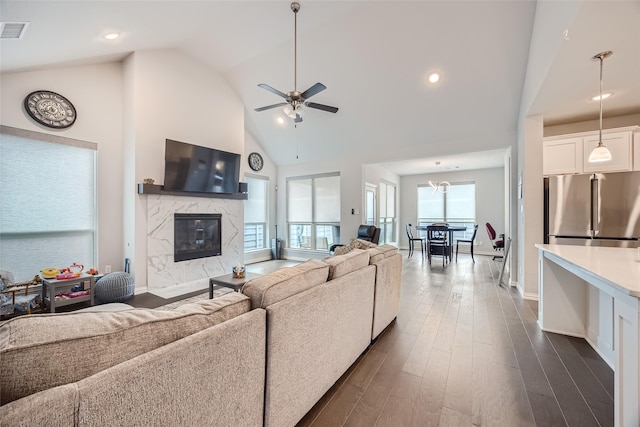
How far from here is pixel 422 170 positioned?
7.97m

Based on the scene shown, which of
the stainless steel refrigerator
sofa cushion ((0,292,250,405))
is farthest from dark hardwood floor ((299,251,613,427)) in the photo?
the stainless steel refrigerator

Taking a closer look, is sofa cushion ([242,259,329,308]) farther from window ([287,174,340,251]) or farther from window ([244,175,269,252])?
window ([244,175,269,252])

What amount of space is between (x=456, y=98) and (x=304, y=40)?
2.59 metres

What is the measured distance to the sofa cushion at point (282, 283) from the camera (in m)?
1.27

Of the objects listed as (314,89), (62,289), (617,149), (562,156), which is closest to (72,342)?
(314,89)

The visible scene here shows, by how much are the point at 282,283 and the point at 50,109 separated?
14.0ft

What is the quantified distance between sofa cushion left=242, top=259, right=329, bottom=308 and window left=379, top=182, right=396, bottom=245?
5.93 metres

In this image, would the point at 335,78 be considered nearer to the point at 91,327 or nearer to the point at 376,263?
the point at 376,263

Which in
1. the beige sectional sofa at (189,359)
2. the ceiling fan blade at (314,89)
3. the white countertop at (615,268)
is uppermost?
the ceiling fan blade at (314,89)

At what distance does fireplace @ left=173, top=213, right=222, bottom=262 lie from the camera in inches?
168

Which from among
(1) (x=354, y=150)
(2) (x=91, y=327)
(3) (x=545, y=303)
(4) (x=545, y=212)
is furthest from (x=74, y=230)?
(4) (x=545, y=212)

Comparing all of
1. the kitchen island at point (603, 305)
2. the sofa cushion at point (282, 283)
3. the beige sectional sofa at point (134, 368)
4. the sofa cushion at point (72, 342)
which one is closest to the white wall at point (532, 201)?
the kitchen island at point (603, 305)

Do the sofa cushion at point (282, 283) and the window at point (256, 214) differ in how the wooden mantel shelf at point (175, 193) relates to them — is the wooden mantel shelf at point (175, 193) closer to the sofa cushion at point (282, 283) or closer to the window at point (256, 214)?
the window at point (256, 214)

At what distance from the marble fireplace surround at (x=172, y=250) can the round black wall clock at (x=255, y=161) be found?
1.55 meters
